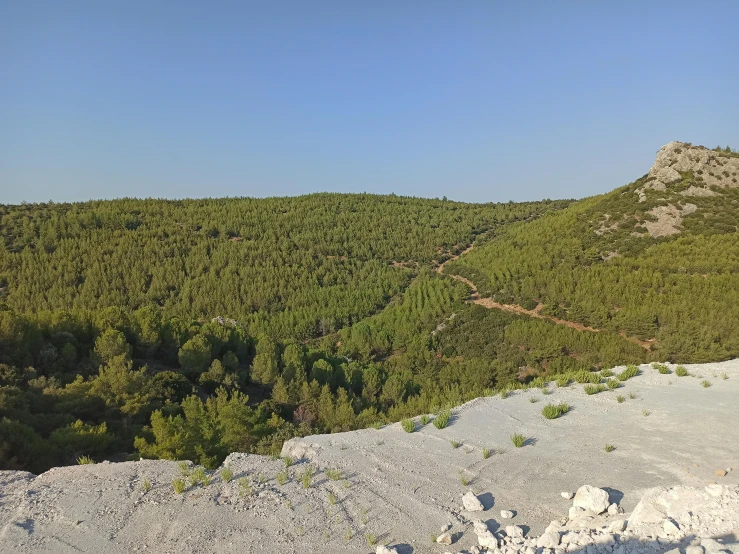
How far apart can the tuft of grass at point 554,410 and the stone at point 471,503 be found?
12.0 ft

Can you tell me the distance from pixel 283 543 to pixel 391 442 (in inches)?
119

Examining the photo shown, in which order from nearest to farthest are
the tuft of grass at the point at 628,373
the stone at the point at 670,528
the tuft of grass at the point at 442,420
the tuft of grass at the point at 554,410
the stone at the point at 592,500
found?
the stone at the point at 670,528
the stone at the point at 592,500
the tuft of grass at the point at 442,420
the tuft of grass at the point at 554,410
the tuft of grass at the point at 628,373

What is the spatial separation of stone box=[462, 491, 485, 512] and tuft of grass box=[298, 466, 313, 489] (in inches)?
81.6

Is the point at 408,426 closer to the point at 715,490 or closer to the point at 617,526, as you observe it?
the point at 617,526

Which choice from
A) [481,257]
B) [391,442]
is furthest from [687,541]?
[481,257]

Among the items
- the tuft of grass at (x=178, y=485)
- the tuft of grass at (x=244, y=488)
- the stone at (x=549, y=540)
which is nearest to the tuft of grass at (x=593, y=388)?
the stone at (x=549, y=540)

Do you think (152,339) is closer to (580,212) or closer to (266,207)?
(580,212)

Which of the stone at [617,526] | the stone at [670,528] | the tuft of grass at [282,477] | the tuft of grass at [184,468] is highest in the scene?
the stone at [670,528]

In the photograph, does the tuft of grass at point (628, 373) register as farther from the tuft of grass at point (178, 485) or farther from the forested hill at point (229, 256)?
the forested hill at point (229, 256)

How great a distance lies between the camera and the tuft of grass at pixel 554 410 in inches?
342

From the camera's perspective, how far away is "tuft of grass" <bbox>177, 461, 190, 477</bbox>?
6.19 meters

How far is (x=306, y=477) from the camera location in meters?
6.21

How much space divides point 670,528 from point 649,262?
28.7m

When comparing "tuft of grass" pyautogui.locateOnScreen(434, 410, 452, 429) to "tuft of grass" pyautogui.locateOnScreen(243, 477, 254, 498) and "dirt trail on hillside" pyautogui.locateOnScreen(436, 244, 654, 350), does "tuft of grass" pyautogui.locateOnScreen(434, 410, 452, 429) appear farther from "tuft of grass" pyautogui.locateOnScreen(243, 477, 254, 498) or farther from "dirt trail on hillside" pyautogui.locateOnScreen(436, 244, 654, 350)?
"dirt trail on hillside" pyautogui.locateOnScreen(436, 244, 654, 350)
